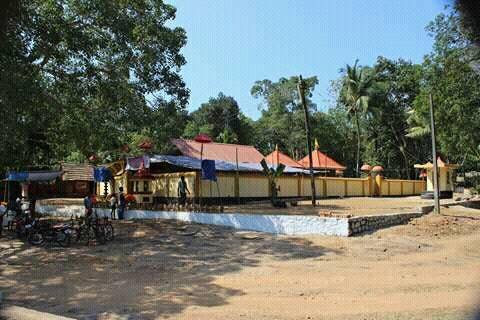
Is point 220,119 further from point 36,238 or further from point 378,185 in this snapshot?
point 36,238

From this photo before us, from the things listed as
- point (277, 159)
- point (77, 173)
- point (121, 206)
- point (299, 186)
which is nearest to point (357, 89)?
point (277, 159)

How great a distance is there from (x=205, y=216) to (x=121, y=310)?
9915 mm

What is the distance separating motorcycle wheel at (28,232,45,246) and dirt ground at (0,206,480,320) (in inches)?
13.2

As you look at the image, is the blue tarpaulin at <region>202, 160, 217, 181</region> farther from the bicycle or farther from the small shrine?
the small shrine

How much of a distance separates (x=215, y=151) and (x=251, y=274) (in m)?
23.0

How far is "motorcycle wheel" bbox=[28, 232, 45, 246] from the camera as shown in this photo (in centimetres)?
1485

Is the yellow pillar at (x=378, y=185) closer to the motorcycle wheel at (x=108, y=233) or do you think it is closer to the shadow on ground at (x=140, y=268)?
the shadow on ground at (x=140, y=268)

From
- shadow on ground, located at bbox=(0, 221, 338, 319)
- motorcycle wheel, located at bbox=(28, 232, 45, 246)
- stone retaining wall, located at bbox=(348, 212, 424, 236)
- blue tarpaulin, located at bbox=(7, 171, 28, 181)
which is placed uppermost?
blue tarpaulin, located at bbox=(7, 171, 28, 181)

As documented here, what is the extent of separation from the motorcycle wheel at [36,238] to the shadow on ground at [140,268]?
257 millimetres

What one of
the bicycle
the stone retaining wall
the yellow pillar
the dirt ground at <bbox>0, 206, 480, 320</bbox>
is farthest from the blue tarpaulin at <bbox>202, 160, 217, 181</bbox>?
the yellow pillar

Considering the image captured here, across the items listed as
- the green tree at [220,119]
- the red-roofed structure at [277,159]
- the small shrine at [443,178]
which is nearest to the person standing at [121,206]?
the red-roofed structure at [277,159]

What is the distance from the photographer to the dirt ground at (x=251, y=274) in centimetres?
761

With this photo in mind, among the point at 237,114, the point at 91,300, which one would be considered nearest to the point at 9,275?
the point at 91,300

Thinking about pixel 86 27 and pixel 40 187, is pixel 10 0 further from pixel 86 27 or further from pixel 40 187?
pixel 40 187
